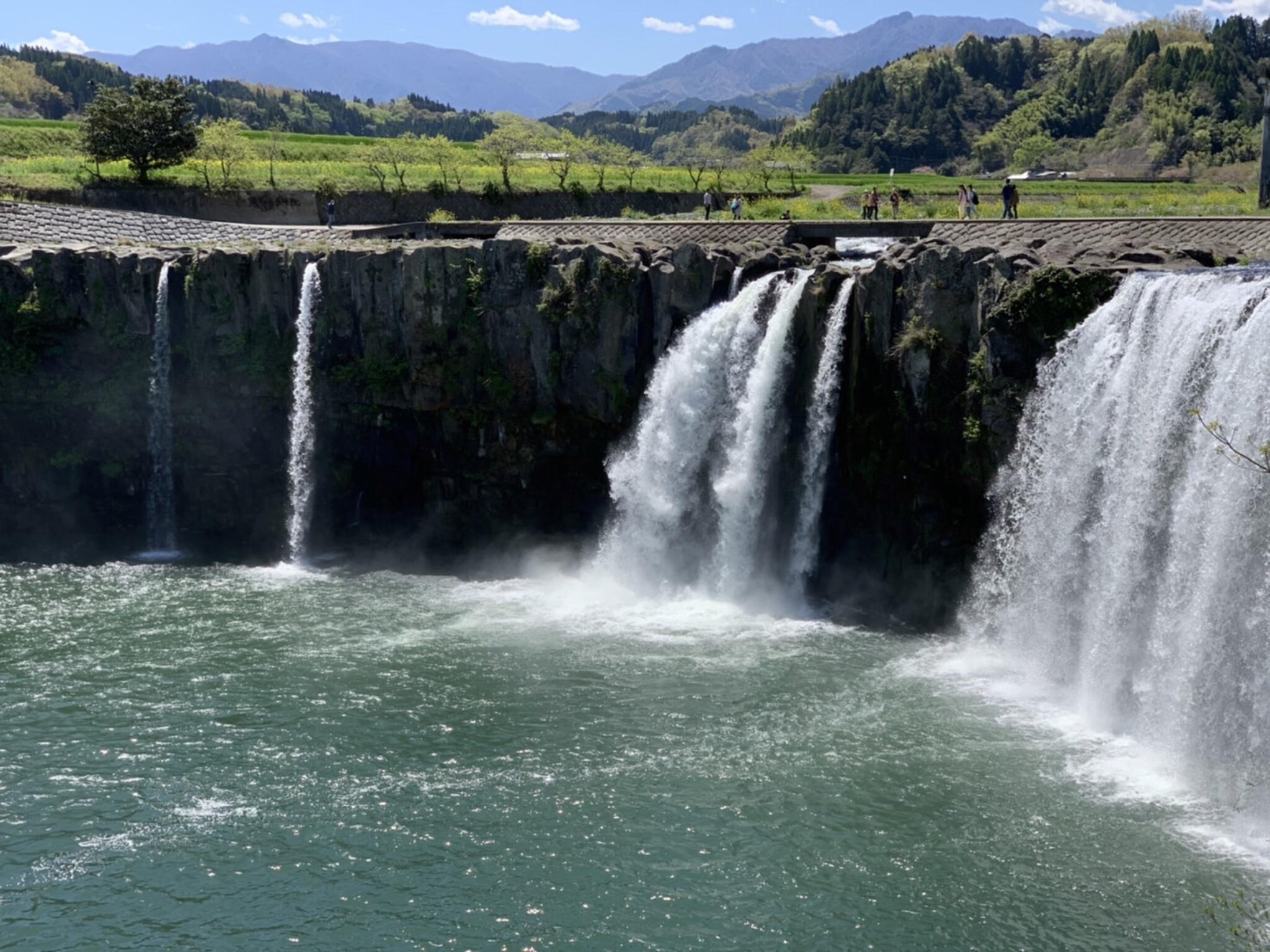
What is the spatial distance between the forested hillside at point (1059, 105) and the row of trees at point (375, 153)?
41.4 meters

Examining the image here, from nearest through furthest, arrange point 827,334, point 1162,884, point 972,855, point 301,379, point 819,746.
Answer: point 1162,884 → point 972,855 → point 819,746 → point 827,334 → point 301,379

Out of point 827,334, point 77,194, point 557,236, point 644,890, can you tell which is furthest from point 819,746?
point 77,194

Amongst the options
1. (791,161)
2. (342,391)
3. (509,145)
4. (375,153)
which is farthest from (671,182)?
(342,391)

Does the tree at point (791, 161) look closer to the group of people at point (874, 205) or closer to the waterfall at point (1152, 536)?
the group of people at point (874, 205)

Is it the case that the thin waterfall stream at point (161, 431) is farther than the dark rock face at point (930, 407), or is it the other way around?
the thin waterfall stream at point (161, 431)

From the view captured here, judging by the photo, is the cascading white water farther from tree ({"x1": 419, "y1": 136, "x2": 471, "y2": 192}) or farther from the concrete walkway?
tree ({"x1": 419, "y1": 136, "x2": 471, "y2": 192})

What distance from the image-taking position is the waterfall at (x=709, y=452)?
3978cm

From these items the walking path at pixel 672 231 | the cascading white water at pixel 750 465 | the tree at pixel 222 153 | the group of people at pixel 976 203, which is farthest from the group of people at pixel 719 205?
the tree at pixel 222 153

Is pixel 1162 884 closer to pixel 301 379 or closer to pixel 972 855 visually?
pixel 972 855

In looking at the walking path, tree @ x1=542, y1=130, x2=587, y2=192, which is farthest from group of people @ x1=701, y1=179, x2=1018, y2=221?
tree @ x1=542, y1=130, x2=587, y2=192

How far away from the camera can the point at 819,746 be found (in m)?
28.5

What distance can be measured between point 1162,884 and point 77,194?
185ft

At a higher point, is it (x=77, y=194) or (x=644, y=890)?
(x=77, y=194)

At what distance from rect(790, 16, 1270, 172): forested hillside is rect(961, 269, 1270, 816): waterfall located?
8482cm
